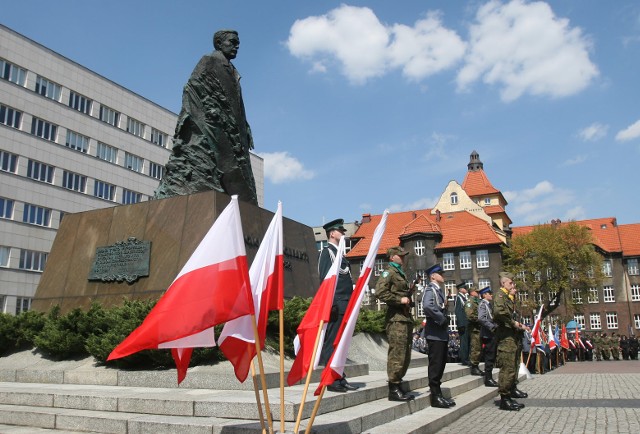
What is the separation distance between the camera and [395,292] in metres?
7.32

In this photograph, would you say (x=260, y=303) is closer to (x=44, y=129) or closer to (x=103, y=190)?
(x=44, y=129)

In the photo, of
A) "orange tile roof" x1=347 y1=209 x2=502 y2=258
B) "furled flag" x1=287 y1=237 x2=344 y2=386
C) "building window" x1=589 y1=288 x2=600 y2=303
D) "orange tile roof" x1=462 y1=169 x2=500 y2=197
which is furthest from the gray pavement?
"orange tile roof" x1=462 y1=169 x2=500 y2=197

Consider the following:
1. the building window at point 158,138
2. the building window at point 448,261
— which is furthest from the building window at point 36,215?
the building window at point 448,261

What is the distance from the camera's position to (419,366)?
12.2 m

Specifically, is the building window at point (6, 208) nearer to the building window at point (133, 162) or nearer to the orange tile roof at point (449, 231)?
the building window at point (133, 162)

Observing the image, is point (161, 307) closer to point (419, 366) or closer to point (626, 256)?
point (419, 366)

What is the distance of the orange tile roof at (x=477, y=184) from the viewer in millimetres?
83619

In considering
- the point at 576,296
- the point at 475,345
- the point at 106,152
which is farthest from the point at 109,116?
the point at 576,296

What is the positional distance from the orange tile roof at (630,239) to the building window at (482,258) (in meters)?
17.7

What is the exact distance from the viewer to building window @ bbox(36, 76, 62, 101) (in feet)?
129

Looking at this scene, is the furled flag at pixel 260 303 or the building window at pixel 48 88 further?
the building window at pixel 48 88

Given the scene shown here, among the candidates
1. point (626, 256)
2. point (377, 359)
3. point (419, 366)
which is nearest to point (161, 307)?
point (377, 359)

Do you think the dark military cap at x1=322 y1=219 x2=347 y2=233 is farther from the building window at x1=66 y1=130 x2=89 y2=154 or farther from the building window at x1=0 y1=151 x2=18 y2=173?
the building window at x1=66 y1=130 x2=89 y2=154

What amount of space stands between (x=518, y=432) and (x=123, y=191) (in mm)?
43495
